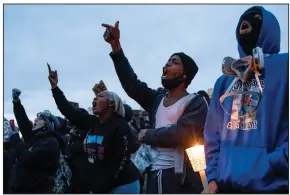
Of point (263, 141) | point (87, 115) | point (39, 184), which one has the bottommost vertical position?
point (39, 184)

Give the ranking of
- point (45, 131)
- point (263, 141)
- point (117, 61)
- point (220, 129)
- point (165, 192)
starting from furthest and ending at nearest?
point (45, 131), point (117, 61), point (165, 192), point (220, 129), point (263, 141)

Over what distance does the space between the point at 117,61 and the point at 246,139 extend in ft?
5.45

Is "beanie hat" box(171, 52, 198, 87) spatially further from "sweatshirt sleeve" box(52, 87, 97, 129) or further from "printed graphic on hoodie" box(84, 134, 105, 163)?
"sweatshirt sleeve" box(52, 87, 97, 129)

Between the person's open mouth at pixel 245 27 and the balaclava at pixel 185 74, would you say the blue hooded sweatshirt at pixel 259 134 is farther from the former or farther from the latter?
the balaclava at pixel 185 74

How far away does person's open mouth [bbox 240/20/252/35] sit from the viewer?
275cm

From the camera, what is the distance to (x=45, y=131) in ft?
19.8

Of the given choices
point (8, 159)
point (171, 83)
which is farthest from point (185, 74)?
point (8, 159)

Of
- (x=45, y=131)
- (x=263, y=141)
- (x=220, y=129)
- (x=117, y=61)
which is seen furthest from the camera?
(x=45, y=131)

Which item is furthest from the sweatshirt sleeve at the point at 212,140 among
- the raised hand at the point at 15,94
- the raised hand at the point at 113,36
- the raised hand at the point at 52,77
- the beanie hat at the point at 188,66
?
the raised hand at the point at 15,94

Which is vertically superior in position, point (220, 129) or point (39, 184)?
point (220, 129)

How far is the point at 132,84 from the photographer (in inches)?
154

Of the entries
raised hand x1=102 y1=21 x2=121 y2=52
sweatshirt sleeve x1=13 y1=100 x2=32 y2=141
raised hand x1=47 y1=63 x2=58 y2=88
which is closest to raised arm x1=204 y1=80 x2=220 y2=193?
raised hand x1=102 y1=21 x2=121 y2=52

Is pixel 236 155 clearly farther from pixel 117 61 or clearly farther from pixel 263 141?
pixel 117 61

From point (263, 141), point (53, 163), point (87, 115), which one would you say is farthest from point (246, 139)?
point (53, 163)
